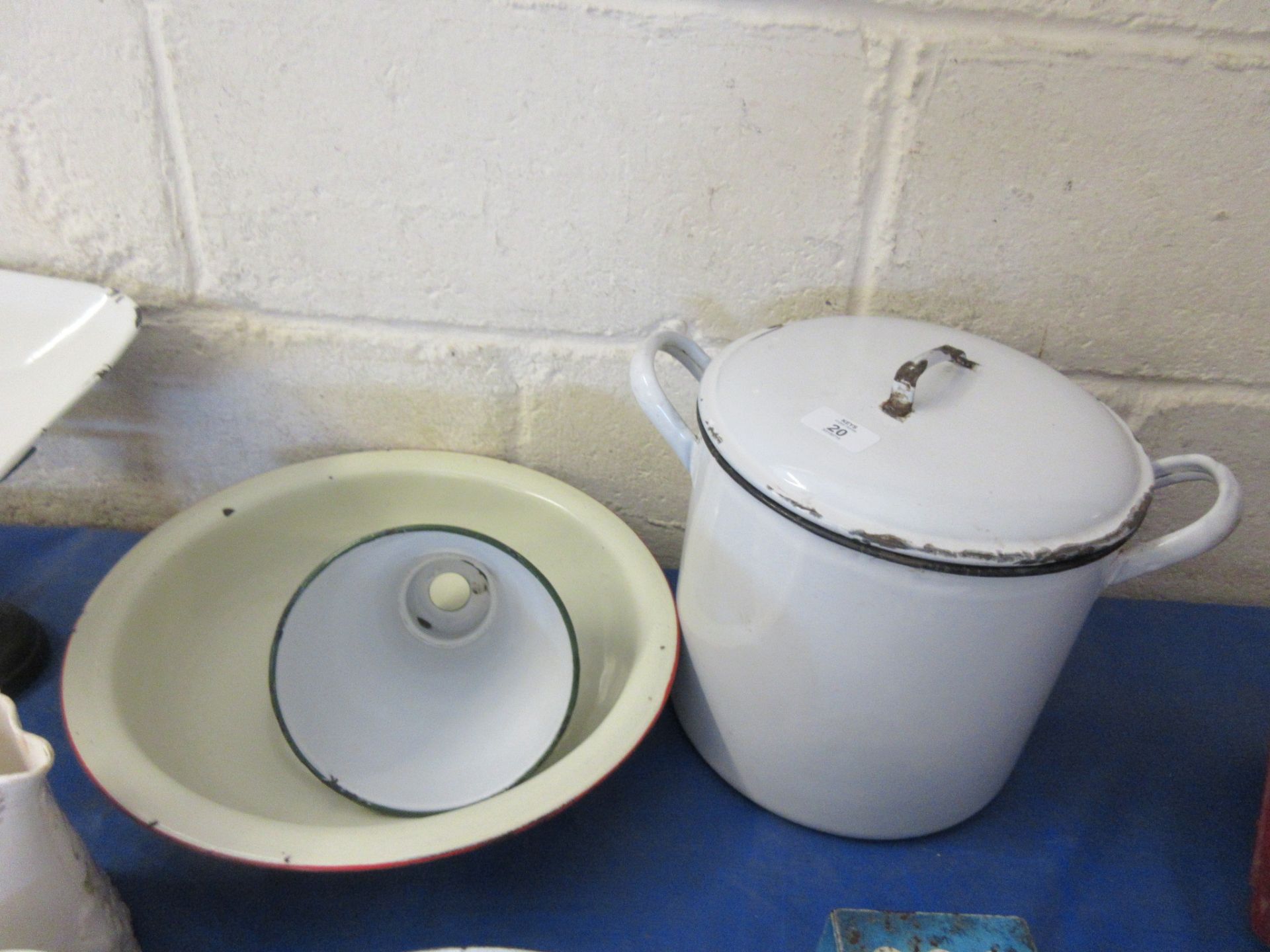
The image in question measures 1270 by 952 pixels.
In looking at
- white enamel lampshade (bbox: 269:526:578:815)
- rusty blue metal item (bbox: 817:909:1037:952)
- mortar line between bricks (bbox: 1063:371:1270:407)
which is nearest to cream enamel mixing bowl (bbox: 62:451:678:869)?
white enamel lampshade (bbox: 269:526:578:815)

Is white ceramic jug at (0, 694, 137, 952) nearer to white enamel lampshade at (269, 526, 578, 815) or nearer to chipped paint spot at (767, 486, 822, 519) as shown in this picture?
white enamel lampshade at (269, 526, 578, 815)

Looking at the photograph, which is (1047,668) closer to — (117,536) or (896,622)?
(896,622)

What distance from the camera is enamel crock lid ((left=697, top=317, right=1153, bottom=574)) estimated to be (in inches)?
16.1

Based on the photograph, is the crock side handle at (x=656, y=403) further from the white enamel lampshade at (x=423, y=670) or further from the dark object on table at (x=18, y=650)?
the dark object on table at (x=18, y=650)

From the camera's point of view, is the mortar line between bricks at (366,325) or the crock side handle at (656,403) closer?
the crock side handle at (656,403)

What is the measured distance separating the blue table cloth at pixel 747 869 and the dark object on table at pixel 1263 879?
16 mm

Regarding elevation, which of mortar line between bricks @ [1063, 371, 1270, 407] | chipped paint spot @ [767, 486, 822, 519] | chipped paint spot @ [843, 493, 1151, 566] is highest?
chipped paint spot @ [767, 486, 822, 519]

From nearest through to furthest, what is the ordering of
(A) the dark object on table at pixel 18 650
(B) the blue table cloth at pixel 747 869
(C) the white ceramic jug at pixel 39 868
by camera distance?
(C) the white ceramic jug at pixel 39 868, (B) the blue table cloth at pixel 747 869, (A) the dark object on table at pixel 18 650

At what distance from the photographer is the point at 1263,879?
19.4 inches

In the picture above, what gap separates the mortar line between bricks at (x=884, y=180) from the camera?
56 centimetres

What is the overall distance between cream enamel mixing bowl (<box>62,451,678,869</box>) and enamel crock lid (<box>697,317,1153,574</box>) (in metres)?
0.16

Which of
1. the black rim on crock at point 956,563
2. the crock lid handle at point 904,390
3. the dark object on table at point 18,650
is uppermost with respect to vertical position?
the crock lid handle at point 904,390

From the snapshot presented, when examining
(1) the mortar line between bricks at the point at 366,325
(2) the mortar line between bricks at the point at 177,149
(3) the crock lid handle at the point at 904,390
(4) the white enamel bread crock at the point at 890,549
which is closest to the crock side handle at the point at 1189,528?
(4) the white enamel bread crock at the point at 890,549

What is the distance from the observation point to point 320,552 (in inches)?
26.3
